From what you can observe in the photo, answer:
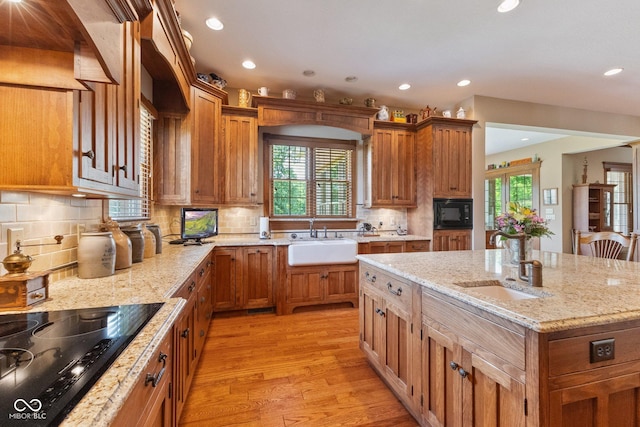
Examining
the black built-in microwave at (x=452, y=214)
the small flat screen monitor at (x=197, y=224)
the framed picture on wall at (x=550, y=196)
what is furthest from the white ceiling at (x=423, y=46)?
the framed picture on wall at (x=550, y=196)

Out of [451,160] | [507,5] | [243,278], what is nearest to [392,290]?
[243,278]

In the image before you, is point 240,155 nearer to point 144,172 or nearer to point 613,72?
point 144,172

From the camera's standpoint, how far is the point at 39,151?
1.01 metres

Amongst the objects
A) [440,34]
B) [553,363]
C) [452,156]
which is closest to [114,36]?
[553,363]

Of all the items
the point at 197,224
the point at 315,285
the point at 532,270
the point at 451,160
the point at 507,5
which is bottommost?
the point at 315,285

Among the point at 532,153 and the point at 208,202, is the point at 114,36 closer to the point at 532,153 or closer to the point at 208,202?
the point at 208,202

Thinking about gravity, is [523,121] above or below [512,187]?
above

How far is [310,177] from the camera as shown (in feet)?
13.5

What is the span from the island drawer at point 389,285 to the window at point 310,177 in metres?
2.02

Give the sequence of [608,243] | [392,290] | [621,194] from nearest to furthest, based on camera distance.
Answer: [392,290] < [608,243] < [621,194]

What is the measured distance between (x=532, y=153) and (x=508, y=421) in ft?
25.8

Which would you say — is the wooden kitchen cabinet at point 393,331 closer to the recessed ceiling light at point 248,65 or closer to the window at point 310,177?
the window at point 310,177

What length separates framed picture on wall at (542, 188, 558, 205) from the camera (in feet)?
20.7

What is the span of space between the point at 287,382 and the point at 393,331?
889 millimetres
